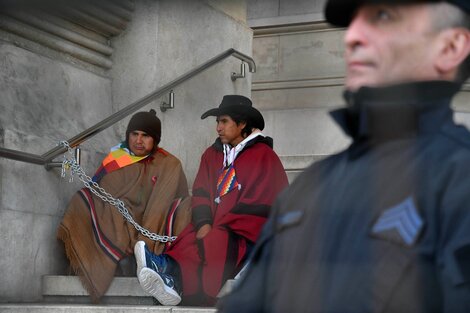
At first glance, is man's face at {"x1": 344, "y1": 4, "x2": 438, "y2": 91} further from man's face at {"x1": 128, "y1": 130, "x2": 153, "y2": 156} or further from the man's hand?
man's face at {"x1": 128, "y1": 130, "x2": 153, "y2": 156}

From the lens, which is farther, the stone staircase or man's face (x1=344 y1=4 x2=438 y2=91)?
the stone staircase

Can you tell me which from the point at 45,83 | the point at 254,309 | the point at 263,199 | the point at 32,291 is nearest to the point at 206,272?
the point at 263,199

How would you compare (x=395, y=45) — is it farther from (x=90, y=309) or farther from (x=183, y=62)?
(x=90, y=309)

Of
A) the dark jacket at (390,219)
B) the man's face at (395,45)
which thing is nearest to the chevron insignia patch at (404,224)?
the dark jacket at (390,219)

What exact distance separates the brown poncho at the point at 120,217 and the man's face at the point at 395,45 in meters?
3.19

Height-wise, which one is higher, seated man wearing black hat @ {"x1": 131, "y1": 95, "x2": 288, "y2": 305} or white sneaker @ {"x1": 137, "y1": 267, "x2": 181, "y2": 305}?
seated man wearing black hat @ {"x1": 131, "y1": 95, "x2": 288, "y2": 305}

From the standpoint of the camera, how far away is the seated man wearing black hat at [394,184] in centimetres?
93

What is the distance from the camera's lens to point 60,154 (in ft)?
13.7

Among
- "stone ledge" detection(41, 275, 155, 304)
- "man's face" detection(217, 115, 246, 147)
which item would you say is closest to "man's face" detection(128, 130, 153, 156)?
"man's face" detection(217, 115, 246, 147)

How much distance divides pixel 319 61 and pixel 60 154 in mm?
3309

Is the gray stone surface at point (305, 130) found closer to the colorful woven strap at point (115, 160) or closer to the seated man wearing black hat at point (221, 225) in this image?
the seated man wearing black hat at point (221, 225)

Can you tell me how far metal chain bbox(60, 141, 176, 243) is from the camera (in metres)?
4.18

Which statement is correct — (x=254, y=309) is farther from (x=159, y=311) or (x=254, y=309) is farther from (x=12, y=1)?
(x=159, y=311)

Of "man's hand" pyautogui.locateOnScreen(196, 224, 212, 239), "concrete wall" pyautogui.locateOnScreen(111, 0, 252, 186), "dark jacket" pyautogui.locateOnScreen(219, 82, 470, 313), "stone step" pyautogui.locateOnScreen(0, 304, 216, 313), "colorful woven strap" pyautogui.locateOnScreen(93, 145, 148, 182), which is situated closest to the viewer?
"dark jacket" pyautogui.locateOnScreen(219, 82, 470, 313)
